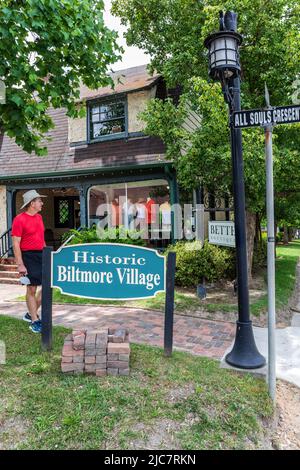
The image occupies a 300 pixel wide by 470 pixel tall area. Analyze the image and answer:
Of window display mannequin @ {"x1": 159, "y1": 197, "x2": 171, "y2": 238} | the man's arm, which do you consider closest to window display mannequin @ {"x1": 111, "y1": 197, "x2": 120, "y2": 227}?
window display mannequin @ {"x1": 159, "y1": 197, "x2": 171, "y2": 238}

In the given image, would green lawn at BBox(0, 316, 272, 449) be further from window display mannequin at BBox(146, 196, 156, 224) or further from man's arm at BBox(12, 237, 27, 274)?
window display mannequin at BBox(146, 196, 156, 224)

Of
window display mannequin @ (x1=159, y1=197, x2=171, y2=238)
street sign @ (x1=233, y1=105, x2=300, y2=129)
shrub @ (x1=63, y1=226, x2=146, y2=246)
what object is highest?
street sign @ (x1=233, y1=105, x2=300, y2=129)

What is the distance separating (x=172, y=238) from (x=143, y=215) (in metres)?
1.43

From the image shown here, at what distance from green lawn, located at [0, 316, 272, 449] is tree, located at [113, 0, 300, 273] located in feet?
13.7

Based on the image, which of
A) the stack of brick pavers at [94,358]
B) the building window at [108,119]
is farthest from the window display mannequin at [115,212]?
the stack of brick pavers at [94,358]

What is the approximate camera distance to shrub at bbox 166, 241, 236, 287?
25.9 feet

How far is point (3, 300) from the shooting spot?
7.87 metres

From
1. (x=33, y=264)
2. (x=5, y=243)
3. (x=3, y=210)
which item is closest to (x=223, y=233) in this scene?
(x=33, y=264)

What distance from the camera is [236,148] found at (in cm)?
390

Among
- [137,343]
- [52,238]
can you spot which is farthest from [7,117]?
[52,238]

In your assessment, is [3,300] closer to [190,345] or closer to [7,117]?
[7,117]

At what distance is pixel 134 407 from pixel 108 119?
33.5 feet

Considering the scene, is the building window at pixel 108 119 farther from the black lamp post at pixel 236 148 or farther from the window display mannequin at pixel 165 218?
the black lamp post at pixel 236 148
